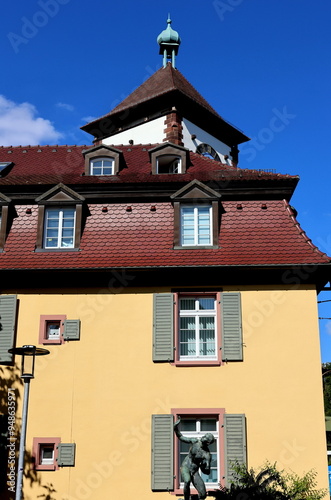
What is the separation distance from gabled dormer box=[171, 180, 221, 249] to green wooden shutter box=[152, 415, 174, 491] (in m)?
4.31

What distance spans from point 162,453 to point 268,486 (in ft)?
7.71

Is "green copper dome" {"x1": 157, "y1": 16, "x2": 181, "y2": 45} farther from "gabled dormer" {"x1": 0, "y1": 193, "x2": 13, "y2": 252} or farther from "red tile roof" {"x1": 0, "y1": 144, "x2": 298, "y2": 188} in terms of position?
"gabled dormer" {"x1": 0, "y1": 193, "x2": 13, "y2": 252}

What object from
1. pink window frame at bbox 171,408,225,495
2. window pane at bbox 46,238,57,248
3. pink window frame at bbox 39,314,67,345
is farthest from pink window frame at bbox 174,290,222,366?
window pane at bbox 46,238,57,248

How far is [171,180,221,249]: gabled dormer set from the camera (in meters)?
15.9

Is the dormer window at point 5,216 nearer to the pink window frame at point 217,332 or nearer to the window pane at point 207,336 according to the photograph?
the pink window frame at point 217,332

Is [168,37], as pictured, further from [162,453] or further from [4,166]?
[162,453]

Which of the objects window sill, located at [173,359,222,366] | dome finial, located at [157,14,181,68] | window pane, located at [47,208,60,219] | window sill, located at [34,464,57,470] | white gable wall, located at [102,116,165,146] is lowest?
window sill, located at [34,464,57,470]

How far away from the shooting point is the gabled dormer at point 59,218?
16156 millimetres

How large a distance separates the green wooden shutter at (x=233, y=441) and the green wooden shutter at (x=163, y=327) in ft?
6.19

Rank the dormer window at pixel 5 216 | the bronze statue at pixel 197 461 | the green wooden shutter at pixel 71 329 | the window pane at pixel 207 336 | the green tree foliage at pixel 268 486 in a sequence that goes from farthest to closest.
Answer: the dormer window at pixel 5 216
the green wooden shutter at pixel 71 329
the window pane at pixel 207 336
the green tree foliage at pixel 268 486
the bronze statue at pixel 197 461

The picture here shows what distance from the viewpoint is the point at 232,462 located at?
44.8ft

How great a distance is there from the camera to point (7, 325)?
1508 cm

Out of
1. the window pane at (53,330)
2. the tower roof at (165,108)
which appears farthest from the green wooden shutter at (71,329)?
the tower roof at (165,108)

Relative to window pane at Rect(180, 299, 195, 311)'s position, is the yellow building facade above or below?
below
